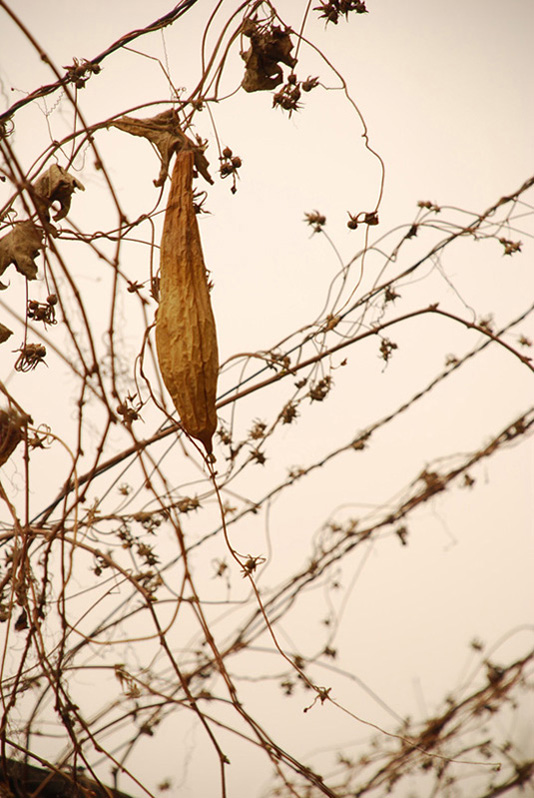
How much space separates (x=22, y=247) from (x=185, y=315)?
16 cm

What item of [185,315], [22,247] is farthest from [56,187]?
[185,315]

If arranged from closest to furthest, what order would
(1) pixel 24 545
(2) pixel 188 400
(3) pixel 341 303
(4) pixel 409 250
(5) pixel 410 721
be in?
(2) pixel 188 400
(1) pixel 24 545
(3) pixel 341 303
(4) pixel 409 250
(5) pixel 410 721

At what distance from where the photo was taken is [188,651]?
928 mm

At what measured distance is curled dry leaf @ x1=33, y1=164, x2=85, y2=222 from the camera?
56cm

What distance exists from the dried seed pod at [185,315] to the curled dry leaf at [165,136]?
0.4 inches

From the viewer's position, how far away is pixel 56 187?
0.56 m

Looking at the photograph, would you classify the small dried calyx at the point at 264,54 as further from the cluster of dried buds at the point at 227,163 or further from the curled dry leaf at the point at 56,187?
the curled dry leaf at the point at 56,187

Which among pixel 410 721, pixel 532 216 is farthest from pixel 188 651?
pixel 532 216

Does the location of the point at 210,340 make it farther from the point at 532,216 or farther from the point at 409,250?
the point at 532,216

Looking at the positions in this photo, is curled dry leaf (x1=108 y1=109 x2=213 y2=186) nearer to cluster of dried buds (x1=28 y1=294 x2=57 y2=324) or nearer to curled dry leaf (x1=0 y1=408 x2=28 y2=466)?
cluster of dried buds (x1=28 y1=294 x2=57 y2=324)

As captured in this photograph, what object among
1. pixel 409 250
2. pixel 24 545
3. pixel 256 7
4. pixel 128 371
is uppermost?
pixel 409 250

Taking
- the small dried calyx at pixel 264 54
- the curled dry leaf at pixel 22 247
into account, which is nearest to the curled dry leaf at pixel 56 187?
the curled dry leaf at pixel 22 247

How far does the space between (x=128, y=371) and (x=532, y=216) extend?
0.57m

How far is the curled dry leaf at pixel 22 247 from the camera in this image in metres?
0.57
